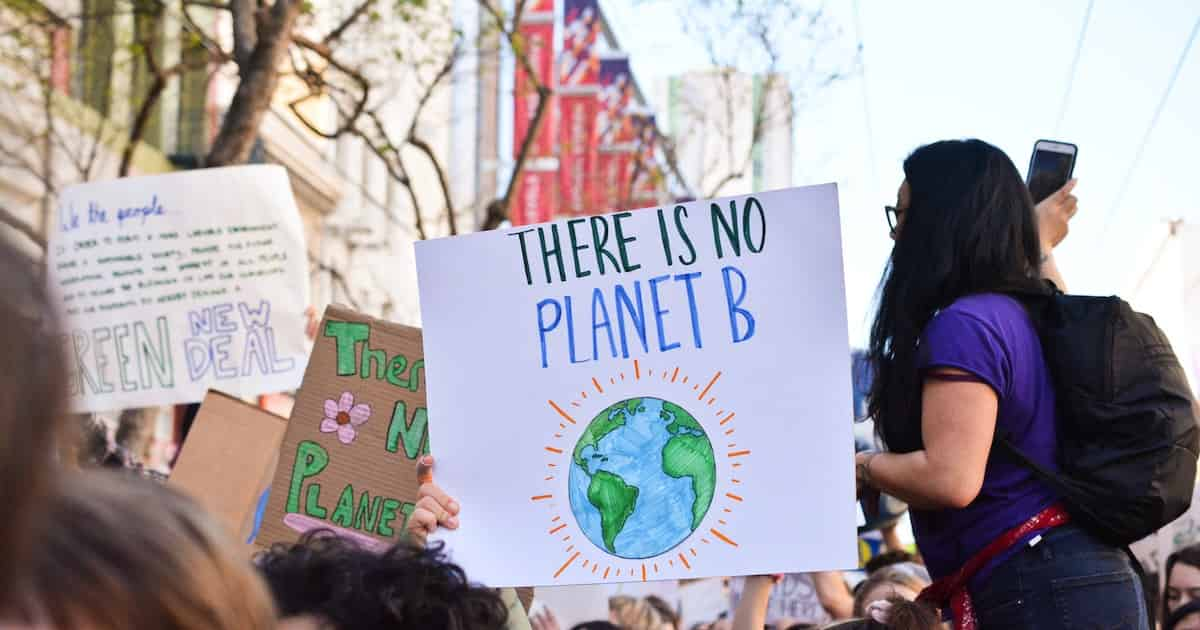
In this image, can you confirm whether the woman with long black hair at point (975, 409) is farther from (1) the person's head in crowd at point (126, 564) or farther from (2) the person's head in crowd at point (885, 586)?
(2) the person's head in crowd at point (885, 586)

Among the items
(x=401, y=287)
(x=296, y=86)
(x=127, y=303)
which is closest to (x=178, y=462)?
(x=127, y=303)

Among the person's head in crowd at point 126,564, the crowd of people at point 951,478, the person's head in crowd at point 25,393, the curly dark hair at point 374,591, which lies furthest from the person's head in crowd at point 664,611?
the person's head in crowd at point 25,393

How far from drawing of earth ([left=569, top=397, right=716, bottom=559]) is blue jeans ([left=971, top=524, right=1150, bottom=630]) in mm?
520

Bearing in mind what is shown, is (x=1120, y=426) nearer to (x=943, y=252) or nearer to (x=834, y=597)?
(x=943, y=252)

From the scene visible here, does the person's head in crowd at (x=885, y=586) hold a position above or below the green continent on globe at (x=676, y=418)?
below

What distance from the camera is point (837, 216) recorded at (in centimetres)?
266

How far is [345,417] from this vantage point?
335 cm

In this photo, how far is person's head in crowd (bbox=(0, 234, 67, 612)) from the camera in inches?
26.0

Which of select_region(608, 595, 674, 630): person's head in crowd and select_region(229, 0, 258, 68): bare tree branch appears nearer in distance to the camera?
select_region(608, 595, 674, 630): person's head in crowd

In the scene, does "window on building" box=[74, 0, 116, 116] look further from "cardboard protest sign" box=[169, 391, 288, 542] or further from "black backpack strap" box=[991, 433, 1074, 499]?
"black backpack strap" box=[991, 433, 1074, 499]

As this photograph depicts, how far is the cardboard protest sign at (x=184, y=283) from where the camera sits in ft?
16.9

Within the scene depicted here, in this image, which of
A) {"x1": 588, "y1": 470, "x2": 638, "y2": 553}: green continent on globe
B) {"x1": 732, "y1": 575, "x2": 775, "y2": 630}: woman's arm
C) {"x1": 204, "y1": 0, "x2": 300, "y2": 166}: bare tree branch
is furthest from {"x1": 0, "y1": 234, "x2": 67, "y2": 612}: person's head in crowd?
{"x1": 204, "y1": 0, "x2": 300, "y2": 166}: bare tree branch

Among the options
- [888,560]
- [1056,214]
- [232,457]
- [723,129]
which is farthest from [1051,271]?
[723,129]

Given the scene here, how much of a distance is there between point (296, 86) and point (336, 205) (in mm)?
3195
